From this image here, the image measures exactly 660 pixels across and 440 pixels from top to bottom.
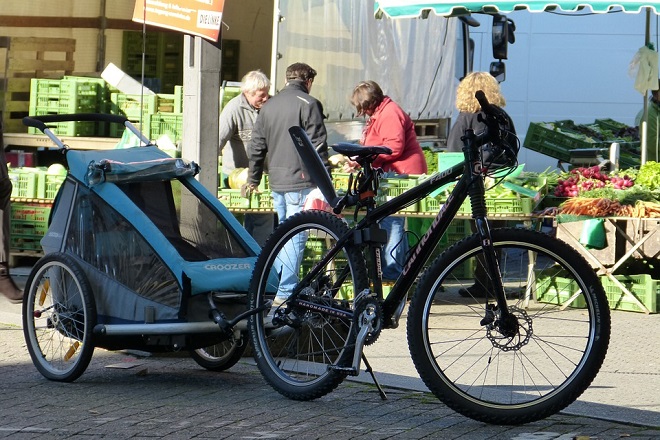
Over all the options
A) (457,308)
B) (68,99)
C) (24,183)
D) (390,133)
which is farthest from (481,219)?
(68,99)

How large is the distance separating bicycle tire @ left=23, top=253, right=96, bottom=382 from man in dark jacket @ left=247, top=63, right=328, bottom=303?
10.6 ft

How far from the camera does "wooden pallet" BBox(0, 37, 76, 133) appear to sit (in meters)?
14.6

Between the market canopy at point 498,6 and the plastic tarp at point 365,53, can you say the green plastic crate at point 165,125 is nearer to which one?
the plastic tarp at point 365,53

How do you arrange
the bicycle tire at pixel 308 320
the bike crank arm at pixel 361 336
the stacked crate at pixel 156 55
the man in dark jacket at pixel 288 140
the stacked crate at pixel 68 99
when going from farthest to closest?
the stacked crate at pixel 156 55
the stacked crate at pixel 68 99
the man in dark jacket at pixel 288 140
the bicycle tire at pixel 308 320
the bike crank arm at pixel 361 336

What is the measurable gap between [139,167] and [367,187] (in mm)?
1428

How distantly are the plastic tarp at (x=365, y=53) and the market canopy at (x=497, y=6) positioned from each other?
1.33m

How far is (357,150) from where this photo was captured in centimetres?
630

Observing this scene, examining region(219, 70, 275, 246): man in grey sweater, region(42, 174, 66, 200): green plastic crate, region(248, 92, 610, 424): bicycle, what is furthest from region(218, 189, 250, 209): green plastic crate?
region(248, 92, 610, 424): bicycle

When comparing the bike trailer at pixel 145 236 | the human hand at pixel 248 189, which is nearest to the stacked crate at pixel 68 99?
the human hand at pixel 248 189

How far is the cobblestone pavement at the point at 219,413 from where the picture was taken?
225 inches

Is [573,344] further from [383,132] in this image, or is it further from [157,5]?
[383,132]

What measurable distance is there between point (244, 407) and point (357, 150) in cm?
134

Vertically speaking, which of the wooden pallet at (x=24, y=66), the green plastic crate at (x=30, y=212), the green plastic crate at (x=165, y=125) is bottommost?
the green plastic crate at (x=30, y=212)

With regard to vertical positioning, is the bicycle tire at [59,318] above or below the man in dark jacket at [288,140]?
below
